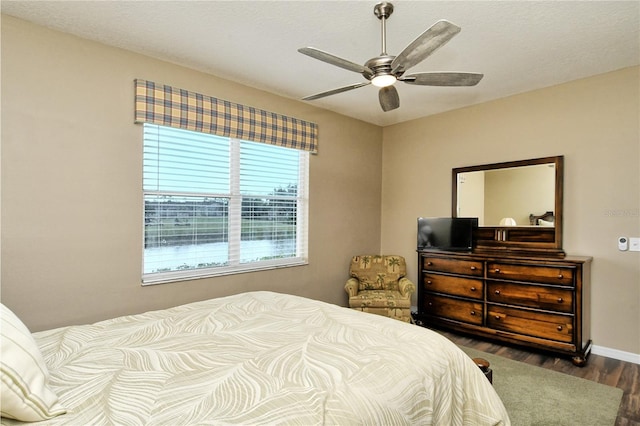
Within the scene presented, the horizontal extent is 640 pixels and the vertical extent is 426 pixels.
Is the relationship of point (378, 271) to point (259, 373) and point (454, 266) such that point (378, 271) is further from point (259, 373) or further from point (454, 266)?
point (259, 373)

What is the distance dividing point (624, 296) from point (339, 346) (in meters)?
3.12

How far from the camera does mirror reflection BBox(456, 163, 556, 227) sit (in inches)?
139

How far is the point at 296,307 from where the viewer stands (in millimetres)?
2266

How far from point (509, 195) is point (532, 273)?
92 cm

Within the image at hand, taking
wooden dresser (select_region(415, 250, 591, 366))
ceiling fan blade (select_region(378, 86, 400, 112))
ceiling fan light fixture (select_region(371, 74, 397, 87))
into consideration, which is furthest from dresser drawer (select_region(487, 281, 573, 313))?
ceiling fan light fixture (select_region(371, 74, 397, 87))

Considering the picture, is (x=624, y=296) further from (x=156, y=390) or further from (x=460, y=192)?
(x=156, y=390)

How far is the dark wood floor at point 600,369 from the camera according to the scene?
91.5 inches

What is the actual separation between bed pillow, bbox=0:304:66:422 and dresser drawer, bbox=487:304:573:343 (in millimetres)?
3556

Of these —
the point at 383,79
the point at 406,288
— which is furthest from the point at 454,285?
the point at 383,79

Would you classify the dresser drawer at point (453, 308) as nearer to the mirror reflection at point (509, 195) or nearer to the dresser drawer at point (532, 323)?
the dresser drawer at point (532, 323)

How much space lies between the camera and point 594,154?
329cm

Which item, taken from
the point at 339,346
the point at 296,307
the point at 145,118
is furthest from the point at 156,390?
the point at 145,118

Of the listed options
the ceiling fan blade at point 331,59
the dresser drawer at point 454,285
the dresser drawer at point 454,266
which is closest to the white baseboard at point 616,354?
the dresser drawer at point 454,285

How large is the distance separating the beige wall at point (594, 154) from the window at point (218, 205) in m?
2.21
